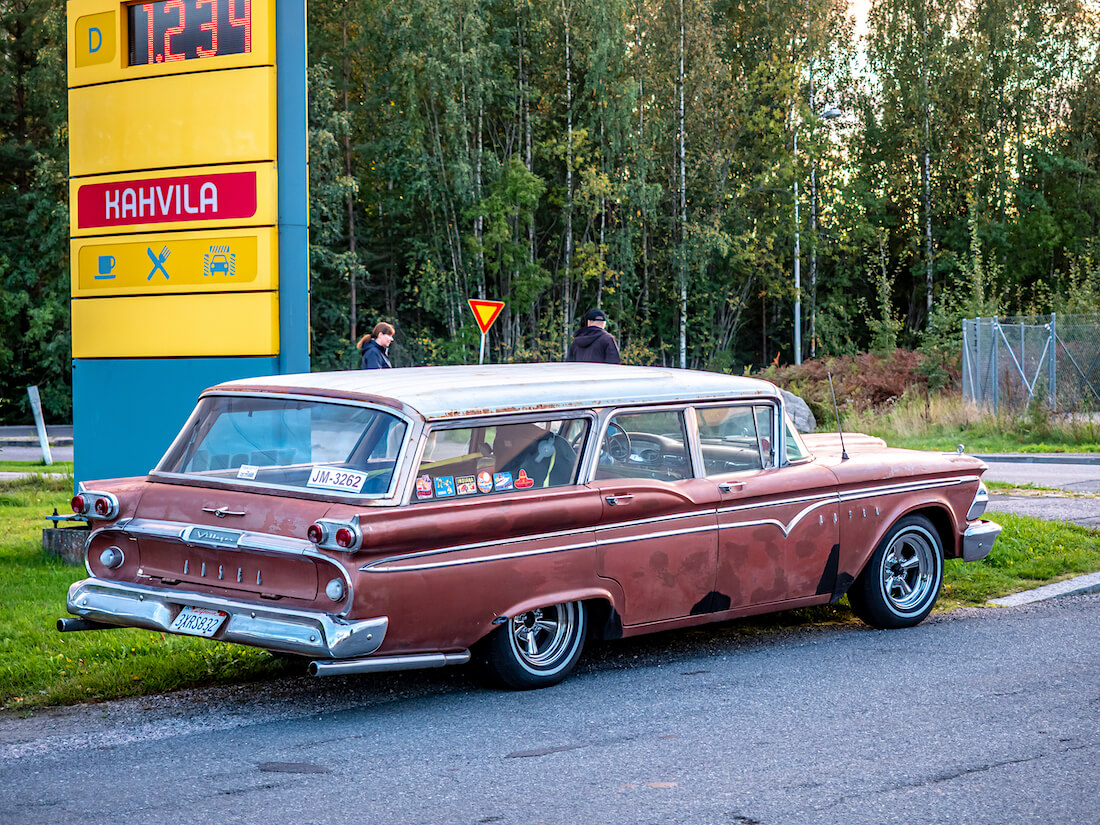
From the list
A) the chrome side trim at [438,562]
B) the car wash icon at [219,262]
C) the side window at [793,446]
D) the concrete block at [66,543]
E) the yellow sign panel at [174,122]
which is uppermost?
the yellow sign panel at [174,122]

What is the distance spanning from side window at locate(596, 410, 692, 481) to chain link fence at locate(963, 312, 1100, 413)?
1905 cm

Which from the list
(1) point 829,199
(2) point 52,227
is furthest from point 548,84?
(2) point 52,227

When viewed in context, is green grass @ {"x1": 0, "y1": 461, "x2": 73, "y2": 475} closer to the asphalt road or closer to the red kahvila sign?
the red kahvila sign

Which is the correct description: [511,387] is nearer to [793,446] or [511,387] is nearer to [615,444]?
[615,444]

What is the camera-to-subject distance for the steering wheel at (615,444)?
6.49 m

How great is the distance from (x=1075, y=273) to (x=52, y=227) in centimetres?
2811

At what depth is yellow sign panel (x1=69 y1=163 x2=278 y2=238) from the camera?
9.92 m

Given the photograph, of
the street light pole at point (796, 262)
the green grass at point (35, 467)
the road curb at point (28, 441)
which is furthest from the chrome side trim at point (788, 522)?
the street light pole at point (796, 262)

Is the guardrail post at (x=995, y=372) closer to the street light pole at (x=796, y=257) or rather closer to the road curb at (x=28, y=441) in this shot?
the road curb at (x=28, y=441)

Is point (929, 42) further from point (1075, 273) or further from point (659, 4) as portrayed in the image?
point (1075, 273)

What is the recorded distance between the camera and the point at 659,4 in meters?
44.4

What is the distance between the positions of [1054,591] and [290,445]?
5660 mm

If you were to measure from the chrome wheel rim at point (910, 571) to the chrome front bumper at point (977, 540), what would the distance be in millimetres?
282

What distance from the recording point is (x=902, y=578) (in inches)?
303
